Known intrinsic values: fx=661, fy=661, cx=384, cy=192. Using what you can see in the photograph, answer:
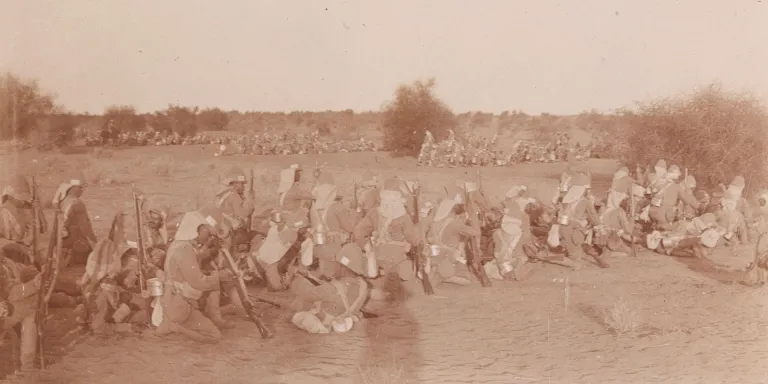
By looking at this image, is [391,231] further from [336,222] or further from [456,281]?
[456,281]

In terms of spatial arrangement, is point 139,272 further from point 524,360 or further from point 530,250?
point 530,250

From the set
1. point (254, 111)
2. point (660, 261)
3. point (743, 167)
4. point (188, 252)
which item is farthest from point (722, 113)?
point (188, 252)

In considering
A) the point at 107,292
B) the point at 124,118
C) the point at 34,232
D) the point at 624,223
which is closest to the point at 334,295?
the point at 107,292

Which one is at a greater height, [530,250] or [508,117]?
[508,117]

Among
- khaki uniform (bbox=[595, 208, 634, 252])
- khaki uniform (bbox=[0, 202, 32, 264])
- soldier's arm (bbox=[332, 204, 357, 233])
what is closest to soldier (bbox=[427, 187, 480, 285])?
soldier's arm (bbox=[332, 204, 357, 233])

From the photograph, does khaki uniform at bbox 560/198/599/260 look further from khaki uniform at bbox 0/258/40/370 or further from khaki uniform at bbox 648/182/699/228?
khaki uniform at bbox 0/258/40/370

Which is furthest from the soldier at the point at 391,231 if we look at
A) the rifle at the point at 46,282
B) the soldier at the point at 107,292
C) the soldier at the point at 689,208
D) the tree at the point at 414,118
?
the soldier at the point at 689,208
